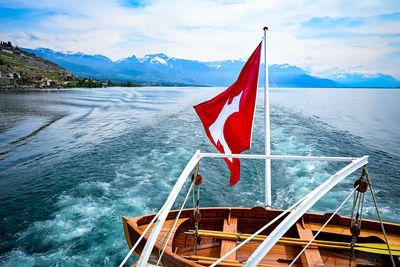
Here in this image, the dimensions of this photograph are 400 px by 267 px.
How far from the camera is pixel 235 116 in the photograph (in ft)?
26.6

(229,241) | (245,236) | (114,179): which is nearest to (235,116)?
(245,236)

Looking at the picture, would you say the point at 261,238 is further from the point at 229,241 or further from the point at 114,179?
the point at 114,179

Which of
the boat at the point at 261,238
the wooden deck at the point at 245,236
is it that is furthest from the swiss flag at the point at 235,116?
Result: the boat at the point at 261,238

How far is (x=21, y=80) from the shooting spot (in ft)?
354

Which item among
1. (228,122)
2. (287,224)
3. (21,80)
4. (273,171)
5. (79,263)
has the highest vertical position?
(21,80)

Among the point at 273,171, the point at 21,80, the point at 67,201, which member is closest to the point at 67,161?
the point at 67,201

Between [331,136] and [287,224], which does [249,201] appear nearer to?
[287,224]

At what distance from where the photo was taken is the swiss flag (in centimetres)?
779

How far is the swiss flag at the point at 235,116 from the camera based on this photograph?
25.6 ft

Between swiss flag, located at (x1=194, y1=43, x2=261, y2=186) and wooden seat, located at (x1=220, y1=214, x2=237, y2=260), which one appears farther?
swiss flag, located at (x1=194, y1=43, x2=261, y2=186)

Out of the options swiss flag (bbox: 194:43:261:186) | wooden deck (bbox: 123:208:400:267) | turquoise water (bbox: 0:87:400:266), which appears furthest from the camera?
turquoise water (bbox: 0:87:400:266)

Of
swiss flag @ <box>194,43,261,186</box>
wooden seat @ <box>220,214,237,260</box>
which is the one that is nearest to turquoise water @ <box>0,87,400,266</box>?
wooden seat @ <box>220,214,237,260</box>

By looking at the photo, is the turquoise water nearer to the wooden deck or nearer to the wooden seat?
the wooden deck

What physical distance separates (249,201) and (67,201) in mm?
10088
